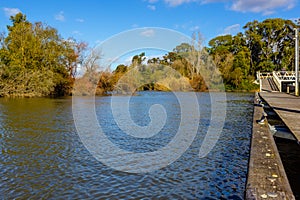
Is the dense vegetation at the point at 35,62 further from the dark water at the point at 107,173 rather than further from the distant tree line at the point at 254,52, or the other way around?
the distant tree line at the point at 254,52

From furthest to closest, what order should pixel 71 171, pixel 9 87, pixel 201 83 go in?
pixel 201 83 < pixel 9 87 < pixel 71 171

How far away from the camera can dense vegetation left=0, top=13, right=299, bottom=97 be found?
36.2m

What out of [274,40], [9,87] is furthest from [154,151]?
[274,40]

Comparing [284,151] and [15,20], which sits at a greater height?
[15,20]

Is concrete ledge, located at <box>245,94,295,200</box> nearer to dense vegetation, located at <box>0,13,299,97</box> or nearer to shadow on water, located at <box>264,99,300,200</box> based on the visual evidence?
shadow on water, located at <box>264,99,300,200</box>

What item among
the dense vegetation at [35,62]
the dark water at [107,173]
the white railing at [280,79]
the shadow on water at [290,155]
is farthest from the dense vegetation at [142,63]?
the dark water at [107,173]

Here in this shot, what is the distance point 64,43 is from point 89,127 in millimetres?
31862

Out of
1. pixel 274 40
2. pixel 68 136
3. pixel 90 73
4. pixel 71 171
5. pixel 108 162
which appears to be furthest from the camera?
pixel 274 40

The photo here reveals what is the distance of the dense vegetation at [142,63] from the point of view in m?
36.2

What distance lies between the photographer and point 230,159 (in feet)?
23.4

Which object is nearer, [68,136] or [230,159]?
[230,159]

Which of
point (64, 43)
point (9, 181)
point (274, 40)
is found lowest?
point (9, 181)

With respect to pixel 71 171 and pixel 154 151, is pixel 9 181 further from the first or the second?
pixel 154 151

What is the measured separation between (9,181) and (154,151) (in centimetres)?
370
